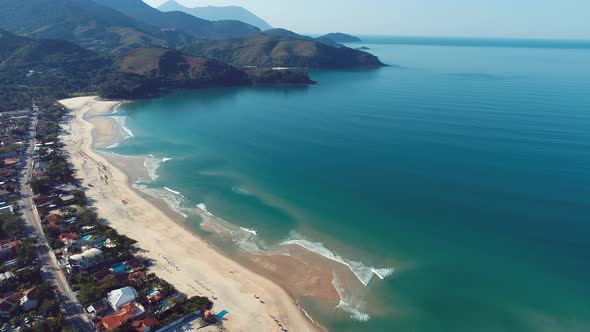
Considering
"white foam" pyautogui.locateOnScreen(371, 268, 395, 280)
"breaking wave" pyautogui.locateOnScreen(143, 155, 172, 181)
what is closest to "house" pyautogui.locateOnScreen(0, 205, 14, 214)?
"breaking wave" pyautogui.locateOnScreen(143, 155, 172, 181)

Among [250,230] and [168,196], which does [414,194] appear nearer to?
[250,230]

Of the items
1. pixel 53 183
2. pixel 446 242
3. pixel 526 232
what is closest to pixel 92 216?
pixel 53 183

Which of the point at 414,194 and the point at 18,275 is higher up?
the point at 414,194

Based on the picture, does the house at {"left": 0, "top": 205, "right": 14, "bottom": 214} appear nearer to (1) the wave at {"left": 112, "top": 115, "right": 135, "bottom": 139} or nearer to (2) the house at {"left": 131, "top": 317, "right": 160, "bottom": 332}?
(2) the house at {"left": 131, "top": 317, "right": 160, "bottom": 332}

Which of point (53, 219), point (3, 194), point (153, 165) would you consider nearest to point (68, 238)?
point (53, 219)

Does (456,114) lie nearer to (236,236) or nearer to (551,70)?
(236,236)
